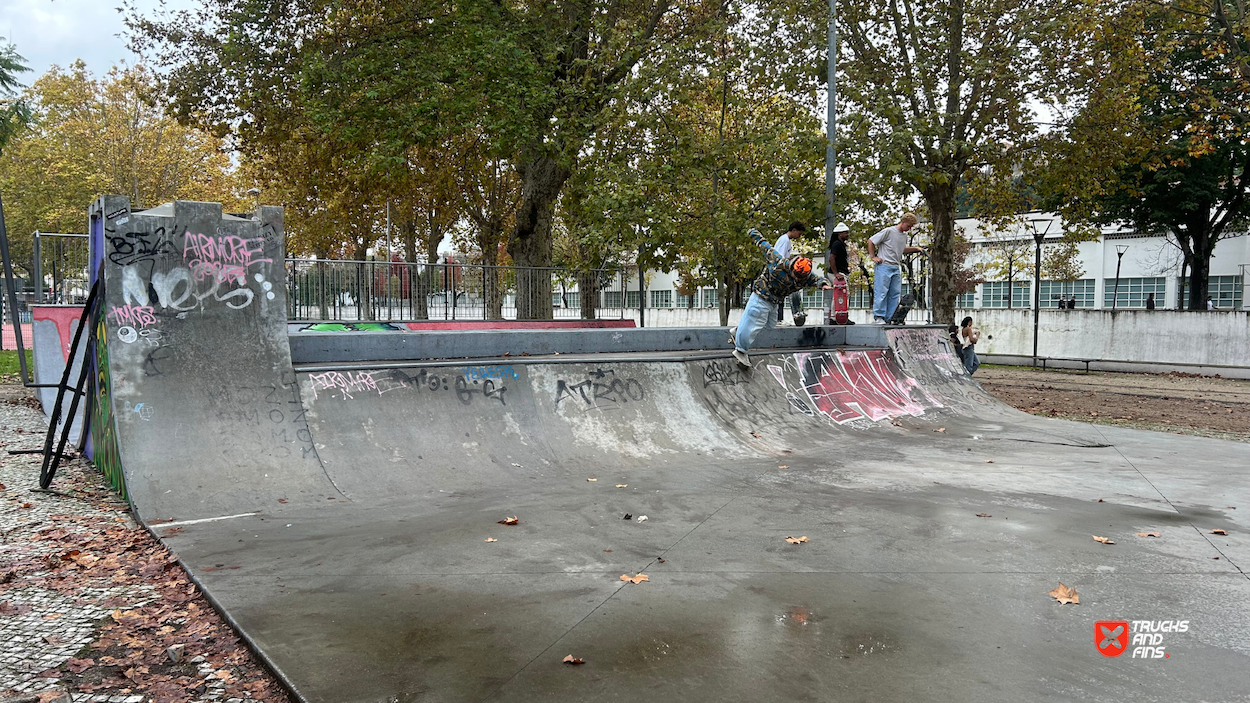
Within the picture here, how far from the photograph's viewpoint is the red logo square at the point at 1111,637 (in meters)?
Result: 3.06

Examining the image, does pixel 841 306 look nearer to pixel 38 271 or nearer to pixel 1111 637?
pixel 1111 637

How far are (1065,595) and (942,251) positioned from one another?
772 inches

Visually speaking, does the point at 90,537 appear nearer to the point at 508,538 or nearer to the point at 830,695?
the point at 508,538

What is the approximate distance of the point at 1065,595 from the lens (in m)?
3.62

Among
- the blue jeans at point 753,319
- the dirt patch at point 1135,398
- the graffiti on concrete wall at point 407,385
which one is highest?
the blue jeans at point 753,319

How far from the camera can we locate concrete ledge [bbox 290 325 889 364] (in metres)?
7.48

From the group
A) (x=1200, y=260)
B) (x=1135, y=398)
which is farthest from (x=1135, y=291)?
(x=1135, y=398)

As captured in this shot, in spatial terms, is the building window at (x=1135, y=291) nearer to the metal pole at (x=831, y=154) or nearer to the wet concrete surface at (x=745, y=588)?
the metal pole at (x=831, y=154)

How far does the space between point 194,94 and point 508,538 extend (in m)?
16.3

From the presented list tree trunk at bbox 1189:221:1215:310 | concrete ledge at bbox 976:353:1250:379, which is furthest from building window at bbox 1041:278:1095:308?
concrete ledge at bbox 976:353:1250:379

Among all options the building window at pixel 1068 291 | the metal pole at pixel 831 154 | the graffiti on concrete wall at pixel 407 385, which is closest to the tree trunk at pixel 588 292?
the metal pole at pixel 831 154

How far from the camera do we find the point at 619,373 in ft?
27.5

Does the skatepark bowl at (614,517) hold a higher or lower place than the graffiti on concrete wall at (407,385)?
lower

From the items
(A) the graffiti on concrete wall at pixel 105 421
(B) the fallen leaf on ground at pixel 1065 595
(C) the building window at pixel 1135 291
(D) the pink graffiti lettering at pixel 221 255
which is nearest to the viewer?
(B) the fallen leaf on ground at pixel 1065 595
